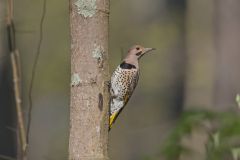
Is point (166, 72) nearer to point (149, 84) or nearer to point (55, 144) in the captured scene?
point (149, 84)

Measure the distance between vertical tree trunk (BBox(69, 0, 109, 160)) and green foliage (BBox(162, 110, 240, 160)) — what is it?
2.37 ft

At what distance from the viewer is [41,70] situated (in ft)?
63.9

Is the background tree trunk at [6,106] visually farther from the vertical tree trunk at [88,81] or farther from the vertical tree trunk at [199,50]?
the vertical tree trunk at [88,81]

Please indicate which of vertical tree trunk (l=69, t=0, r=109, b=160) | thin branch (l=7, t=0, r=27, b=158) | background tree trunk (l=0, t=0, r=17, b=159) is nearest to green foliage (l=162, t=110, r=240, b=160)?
vertical tree trunk (l=69, t=0, r=109, b=160)

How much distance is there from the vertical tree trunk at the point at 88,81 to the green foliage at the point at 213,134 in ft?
2.37

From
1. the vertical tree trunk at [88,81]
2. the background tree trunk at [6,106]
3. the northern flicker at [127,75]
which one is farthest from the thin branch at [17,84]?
the background tree trunk at [6,106]

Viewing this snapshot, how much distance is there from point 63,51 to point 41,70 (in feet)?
2.87

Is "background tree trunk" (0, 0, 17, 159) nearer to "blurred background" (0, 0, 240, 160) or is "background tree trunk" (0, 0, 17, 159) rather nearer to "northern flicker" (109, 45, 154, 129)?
"blurred background" (0, 0, 240, 160)

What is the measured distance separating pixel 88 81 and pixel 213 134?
889 millimetres

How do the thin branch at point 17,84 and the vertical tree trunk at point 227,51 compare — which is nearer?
the thin branch at point 17,84

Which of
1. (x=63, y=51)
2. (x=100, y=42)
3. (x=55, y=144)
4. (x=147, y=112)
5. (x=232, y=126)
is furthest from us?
(x=147, y=112)

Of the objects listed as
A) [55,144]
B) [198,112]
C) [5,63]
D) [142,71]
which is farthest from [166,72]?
[198,112]

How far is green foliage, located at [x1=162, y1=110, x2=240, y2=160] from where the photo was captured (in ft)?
A: 13.6

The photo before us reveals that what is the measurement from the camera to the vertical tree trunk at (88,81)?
371 centimetres
